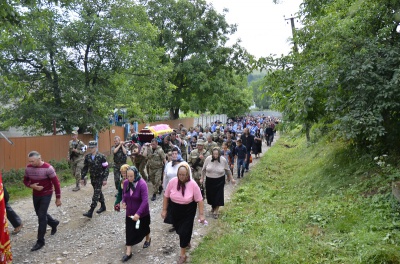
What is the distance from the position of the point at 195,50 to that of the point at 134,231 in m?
23.2

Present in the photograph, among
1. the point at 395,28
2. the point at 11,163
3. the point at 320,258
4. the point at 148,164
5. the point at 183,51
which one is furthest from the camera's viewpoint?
the point at 183,51

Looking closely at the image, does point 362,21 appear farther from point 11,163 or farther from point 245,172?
point 11,163

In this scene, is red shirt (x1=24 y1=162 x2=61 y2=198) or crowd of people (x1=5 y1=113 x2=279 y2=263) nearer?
crowd of people (x1=5 y1=113 x2=279 y2=263)

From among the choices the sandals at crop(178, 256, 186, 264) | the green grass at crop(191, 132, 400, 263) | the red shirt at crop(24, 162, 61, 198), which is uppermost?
the red shirt at crop(24, 162, 61, 198)

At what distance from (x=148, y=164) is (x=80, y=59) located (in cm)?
767

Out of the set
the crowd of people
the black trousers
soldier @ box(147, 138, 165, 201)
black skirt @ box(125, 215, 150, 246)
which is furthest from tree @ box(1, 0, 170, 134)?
black skirt @ box(125, 215, 150, 246)

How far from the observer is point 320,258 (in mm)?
5277

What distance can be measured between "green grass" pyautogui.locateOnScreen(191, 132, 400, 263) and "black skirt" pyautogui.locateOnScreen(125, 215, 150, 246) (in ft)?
3.33

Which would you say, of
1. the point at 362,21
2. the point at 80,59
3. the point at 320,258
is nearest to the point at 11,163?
the point at 80,59

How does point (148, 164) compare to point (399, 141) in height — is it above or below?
below

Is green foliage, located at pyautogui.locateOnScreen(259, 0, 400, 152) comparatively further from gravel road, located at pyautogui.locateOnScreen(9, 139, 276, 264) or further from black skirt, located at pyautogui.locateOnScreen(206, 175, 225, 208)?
gravel road, located at pyautogui.locateOnScreen(9, 139, 276, 264)

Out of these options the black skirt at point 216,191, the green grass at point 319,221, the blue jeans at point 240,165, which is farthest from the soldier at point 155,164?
the blue jeans at point 240,165

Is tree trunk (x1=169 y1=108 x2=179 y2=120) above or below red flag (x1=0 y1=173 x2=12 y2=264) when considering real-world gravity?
above

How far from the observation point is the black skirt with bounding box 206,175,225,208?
8129 mm
